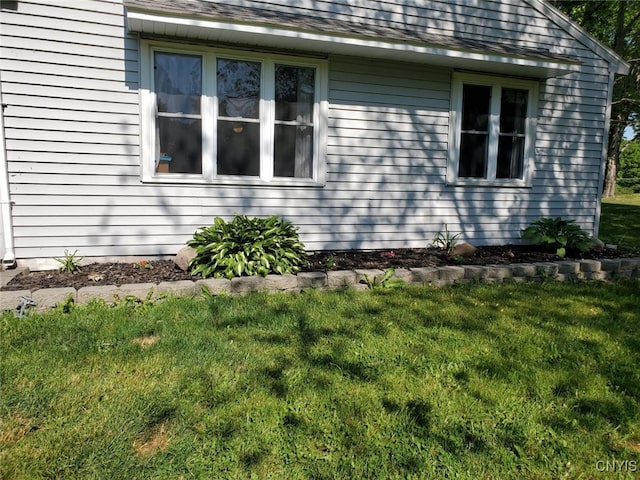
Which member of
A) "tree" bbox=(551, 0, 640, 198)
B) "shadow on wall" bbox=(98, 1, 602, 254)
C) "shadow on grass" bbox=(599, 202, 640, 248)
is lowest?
"shadow on grass" bbox=(599, 202, 640, 248)

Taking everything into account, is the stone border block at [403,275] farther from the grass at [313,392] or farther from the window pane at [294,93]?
the window pane at [294,93]

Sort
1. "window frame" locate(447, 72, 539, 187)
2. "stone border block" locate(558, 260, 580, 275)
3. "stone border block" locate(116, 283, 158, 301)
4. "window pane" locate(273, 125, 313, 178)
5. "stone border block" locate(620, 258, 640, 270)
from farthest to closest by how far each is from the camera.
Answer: "window frame" locate(447, 72, 539, 187) < "stone border block" locate(620, 258, 640, 270) < "window pane" locate(273, 125, 313, 178) < "stone border block" locate(558, 260, 580, 275) < "stone border block" locate(116, 283, 158, 301)

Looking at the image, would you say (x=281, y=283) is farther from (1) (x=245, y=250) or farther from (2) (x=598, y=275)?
(2) (x=598, y=275)

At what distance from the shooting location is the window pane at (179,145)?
5086 mm

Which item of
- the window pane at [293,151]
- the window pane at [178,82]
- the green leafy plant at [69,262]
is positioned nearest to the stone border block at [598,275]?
the window pane at [293,151]

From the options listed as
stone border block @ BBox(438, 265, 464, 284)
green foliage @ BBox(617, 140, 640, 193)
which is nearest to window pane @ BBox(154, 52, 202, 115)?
stone border block @ BBox(438, 265, 464, 284)

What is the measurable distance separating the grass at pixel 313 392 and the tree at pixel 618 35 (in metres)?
13.4

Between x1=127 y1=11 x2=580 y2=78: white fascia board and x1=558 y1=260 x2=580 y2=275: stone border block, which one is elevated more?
x1=127 y1=11 x2=580 y2=78: white fascia board

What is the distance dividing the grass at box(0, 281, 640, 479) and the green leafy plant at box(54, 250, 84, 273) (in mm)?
1254

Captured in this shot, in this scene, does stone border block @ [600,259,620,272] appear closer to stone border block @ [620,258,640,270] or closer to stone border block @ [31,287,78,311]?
stone border block @ [620,258,640,270]

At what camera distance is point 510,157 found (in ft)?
22.3

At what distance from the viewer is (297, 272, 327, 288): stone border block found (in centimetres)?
443

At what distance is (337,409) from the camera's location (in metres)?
2.32

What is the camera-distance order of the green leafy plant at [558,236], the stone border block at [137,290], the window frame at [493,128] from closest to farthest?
the stone border block at [137,290] → the green leafy plant at [558,236] → the window frame at [493,128]
